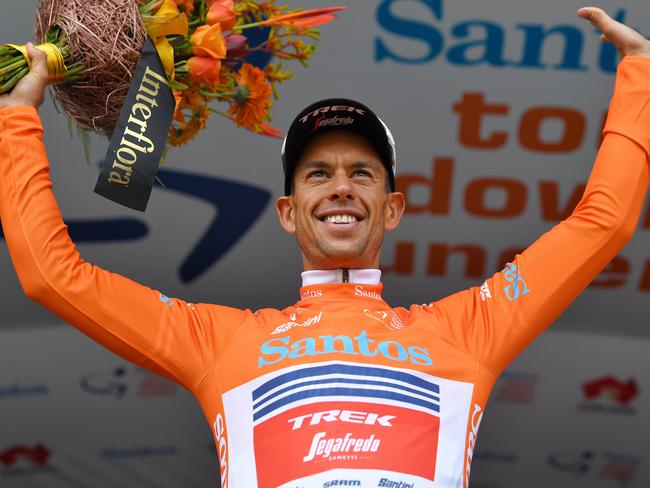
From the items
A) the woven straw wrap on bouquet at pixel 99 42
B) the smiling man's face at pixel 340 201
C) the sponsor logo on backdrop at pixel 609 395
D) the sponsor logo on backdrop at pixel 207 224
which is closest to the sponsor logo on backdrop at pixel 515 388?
the sponsor logo on backdrop at pixel 609 395

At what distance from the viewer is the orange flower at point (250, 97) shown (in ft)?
5.99

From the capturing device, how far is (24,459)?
3201 millimetres

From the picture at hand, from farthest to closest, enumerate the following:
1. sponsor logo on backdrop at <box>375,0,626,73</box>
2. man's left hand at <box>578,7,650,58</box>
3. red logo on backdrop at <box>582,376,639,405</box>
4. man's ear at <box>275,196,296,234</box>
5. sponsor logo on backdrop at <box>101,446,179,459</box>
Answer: sponsor logo on backdrop at <box>101,446,179,459</box>
red logo on backdrop at <box>582,376,639,405</box>
sponsor logo on backdrop at <box>375,0,626,73</box>
man's ear at <box>275,196,296,234</box>
man's left hand at <box>578,7,650,58</box>

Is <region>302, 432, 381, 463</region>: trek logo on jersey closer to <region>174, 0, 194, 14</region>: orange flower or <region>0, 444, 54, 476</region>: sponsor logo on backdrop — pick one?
<region>174, 0, 194, 14</region>: orange flower

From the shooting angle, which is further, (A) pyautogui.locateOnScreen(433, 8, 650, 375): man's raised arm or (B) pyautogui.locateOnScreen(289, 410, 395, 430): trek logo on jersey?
→ (A) pyautogui.locateOnScreen(433, 8, 650, 375): man's raised arm

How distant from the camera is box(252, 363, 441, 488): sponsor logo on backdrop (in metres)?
1.53

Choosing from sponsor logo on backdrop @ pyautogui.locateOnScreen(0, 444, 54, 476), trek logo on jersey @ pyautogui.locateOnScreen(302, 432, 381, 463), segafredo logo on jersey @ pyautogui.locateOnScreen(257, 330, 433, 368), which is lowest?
trek logo on jersey @ pyautogui.locateOnScreen(302, 432, 381, 463)

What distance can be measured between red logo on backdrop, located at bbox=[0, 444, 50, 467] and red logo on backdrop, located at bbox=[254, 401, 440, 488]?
1922mm

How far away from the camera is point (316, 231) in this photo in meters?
1.85

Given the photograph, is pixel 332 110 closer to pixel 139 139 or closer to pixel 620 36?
pixel 139 139

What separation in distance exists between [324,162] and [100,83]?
54 cm

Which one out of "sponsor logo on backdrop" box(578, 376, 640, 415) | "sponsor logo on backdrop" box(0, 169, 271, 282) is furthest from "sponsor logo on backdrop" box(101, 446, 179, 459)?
"sponsor logo on backdrop" box(578, 376, 640, 415)

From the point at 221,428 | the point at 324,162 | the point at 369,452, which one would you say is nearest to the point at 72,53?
the point at 324,162

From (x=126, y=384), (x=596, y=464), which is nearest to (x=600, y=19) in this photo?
(x=596, y=464)
